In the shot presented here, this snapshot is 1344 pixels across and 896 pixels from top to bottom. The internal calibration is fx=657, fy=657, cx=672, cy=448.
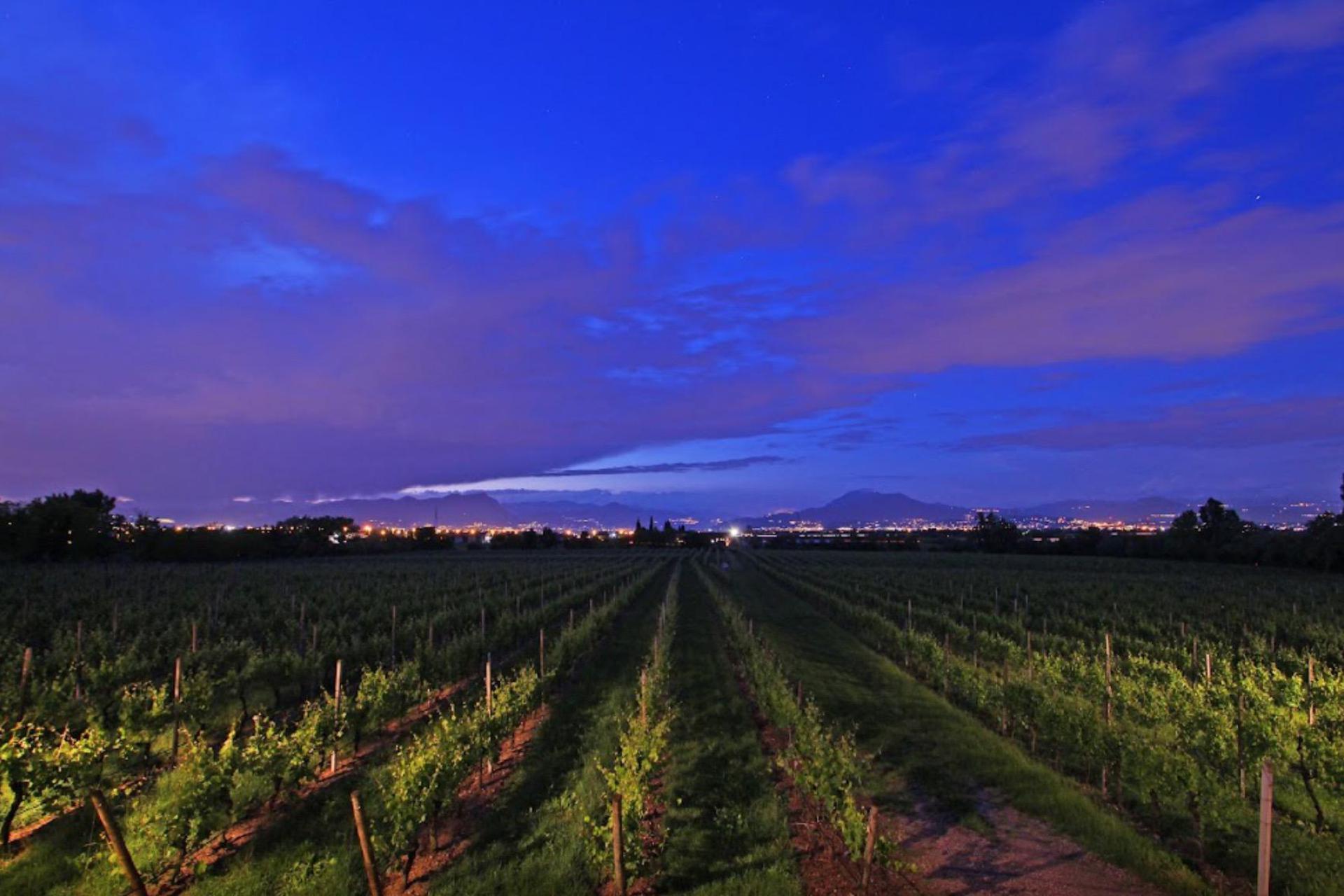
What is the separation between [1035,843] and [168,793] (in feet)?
34.0

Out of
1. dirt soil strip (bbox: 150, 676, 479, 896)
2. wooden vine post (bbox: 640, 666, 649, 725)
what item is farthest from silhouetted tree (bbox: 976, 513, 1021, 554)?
dirt soil strip (bbox: 150, 676, 479, 896)

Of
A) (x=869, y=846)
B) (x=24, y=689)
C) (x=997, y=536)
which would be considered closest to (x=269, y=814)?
(x=24, y=689)

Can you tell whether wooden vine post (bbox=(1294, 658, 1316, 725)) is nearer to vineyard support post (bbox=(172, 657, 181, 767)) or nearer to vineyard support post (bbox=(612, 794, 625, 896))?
vineyard support post (bbox=(612, 794, 625, 896))

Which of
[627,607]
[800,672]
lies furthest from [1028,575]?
[800,672]

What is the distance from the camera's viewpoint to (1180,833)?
7949 mm

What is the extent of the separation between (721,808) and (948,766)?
13.4 ft

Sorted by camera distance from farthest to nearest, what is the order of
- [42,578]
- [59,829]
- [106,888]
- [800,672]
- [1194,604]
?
[42,578] < [1194,604] < [800,672] < [59,829] < [106,888]

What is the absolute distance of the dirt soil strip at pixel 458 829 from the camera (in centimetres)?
684

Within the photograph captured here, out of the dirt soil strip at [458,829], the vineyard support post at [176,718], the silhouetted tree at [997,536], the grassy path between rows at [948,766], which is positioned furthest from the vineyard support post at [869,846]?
the silhouetted tree at [997,536]

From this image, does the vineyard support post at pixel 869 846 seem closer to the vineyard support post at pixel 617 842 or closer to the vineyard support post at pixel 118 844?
the vineyard support post at pixel 617 842

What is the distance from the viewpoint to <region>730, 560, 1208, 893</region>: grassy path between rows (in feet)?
24.8

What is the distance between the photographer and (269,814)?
8438mm

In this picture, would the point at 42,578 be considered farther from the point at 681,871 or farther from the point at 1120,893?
the point at 1120,893

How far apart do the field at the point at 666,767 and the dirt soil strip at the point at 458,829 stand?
0.04 m
